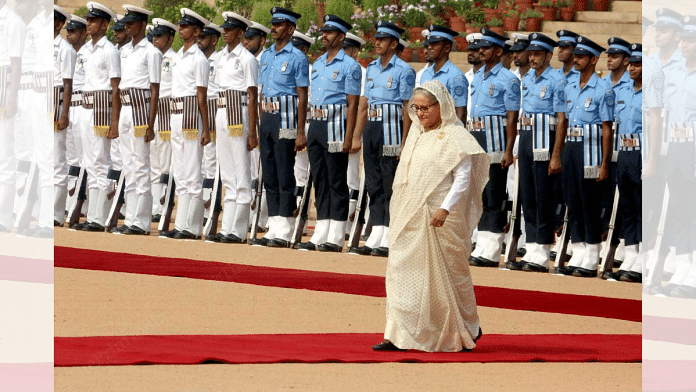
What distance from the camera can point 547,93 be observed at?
39.0 ft

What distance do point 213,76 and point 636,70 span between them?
4.78 metres

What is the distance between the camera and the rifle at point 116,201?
46.4ft

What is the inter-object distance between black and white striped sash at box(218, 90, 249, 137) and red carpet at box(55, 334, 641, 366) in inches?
222

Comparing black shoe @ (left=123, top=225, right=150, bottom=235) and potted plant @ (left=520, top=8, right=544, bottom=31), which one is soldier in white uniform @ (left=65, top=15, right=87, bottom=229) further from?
potted plant @ (left=520, top=8, right=544, bottom=31)

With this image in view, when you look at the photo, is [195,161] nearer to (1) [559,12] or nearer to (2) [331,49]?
(2) [331,49]

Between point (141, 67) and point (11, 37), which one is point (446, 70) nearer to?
point (141, 67)

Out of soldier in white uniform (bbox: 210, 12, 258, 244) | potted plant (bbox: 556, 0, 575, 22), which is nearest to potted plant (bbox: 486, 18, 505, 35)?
potted plant (bbox: 556, 0, 575, 22)

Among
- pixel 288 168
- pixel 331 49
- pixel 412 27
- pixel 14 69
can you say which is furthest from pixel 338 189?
pixel 412 27

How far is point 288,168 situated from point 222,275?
8.73ft

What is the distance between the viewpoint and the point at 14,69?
5027 millimetres

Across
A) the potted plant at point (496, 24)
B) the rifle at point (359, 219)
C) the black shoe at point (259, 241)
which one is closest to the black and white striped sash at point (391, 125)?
the rifle at point (359, 219)

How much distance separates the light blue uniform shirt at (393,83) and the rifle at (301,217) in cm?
133

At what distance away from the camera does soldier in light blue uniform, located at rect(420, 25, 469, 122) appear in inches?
486

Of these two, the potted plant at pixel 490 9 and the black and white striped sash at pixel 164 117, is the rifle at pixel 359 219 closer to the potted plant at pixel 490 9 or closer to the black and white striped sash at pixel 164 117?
the black and white striped sash at pixel 164 117
